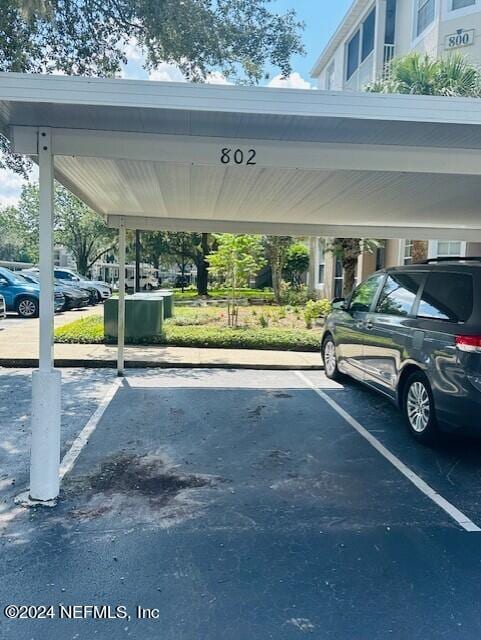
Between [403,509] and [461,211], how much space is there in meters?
5.36

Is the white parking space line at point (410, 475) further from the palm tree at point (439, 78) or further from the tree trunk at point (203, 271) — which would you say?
the tree trunk at point (203, 271)

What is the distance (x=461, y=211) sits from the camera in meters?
7.68

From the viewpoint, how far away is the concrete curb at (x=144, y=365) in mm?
9039

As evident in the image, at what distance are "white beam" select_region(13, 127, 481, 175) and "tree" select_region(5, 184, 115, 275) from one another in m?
33.4

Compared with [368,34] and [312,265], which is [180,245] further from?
[368,34]

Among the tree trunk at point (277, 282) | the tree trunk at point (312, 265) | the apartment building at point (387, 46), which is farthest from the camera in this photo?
the tree trunk at point (312, 265)

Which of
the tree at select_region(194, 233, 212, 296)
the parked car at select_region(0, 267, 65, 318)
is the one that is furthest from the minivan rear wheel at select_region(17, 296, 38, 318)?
the tree at select_region(194, 233, 212, 296)

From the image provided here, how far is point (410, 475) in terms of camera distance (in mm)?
4531

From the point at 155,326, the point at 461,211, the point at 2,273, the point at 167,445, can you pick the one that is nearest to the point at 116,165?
the point at 167,445

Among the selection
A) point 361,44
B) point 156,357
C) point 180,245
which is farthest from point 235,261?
point 180,245

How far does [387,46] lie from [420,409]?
16.3 metres

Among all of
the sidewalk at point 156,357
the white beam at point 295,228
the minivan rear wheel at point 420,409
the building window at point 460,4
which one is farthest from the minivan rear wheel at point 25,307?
the building window at point 460,4

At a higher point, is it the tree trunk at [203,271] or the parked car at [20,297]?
the tree trunk at [203,271]

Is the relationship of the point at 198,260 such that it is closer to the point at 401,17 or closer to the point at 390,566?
the point at 401,17
